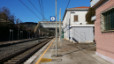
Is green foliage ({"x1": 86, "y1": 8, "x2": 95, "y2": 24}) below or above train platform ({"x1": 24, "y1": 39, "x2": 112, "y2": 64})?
above

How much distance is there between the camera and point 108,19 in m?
7.62

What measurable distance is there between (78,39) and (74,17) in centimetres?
905

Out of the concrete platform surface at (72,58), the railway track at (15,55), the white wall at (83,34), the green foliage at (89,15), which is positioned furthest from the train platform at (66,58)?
the green foliage at (89,15)

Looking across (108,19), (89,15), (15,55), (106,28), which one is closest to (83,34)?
(89,15)

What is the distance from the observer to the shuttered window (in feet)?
23.1

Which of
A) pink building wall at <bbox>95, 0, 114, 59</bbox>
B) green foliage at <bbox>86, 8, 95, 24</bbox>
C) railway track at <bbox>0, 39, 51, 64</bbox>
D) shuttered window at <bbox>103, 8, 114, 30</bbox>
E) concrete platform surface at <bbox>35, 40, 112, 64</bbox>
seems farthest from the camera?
green foliage at <bbox>86, 8, 95, 24</bbox>

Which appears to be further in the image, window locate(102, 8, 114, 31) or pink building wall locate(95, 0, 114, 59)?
window locate(102, 8, 114, 31)

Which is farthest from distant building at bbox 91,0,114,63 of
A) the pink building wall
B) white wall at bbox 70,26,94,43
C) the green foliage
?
the green foliage

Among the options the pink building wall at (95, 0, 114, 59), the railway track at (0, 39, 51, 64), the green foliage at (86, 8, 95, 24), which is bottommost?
the railway track at (0, 39, 51, 64)

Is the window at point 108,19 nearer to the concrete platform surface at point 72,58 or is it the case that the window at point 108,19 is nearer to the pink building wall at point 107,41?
the pink building wall at point 107,41

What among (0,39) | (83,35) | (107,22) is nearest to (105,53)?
(107,22)

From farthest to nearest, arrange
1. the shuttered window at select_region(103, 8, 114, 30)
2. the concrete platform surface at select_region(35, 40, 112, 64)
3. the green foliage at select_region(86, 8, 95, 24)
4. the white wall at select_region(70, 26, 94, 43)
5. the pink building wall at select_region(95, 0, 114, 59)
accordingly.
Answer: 1. the green foliage at select_region(86, 8, 95, 24)
2. the white wall at select_region(70, 26, 94, 43)
3. the concrete platform surface at select_region(35, 40, 112, 64)
4. the shuttered window at select_region(103, 8, 114, 30)
5. the pink building wall at select_region(95, 0, 114, 59)

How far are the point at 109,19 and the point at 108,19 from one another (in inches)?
5.9

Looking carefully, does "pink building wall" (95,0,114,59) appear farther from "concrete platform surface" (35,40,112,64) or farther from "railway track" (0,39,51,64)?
"railway track" (0,39,51,64)
